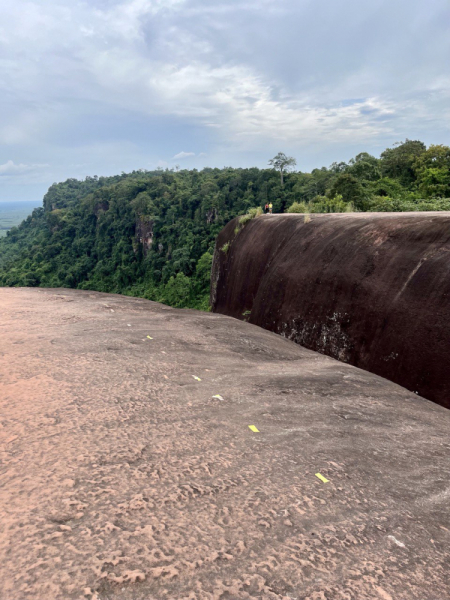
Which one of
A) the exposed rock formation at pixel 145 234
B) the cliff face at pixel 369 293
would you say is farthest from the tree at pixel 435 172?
the exposed rock formation at pixel 145 234

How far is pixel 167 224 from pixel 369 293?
49824 millimetres

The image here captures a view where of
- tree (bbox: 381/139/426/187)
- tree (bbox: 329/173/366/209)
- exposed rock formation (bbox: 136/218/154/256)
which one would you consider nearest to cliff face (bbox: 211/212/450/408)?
tree (bbox: 329/173/366/209)

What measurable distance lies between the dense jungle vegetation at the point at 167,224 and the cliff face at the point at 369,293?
17.0 meters

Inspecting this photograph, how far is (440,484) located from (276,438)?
140 centimetres

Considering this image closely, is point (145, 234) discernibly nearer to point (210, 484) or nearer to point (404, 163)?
point (404, 163)

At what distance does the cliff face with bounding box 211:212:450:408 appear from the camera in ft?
19.5

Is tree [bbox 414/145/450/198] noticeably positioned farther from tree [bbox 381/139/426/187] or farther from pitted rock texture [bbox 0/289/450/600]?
pitted rock texture [bbox 0/289/450/600]

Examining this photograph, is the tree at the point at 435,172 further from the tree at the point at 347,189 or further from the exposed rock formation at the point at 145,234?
the exposed rock formation at the point at 145,234

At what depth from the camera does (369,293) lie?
729 cm

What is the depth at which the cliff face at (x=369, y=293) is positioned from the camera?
19.5 ft

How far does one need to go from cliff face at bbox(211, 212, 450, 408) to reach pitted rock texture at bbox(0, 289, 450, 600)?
1154 millimetres

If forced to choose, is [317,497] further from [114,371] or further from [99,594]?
[114,371]

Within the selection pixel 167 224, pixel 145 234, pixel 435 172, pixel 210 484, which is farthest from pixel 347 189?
pixel 145 234

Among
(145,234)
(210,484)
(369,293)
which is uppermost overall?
(145,234)
